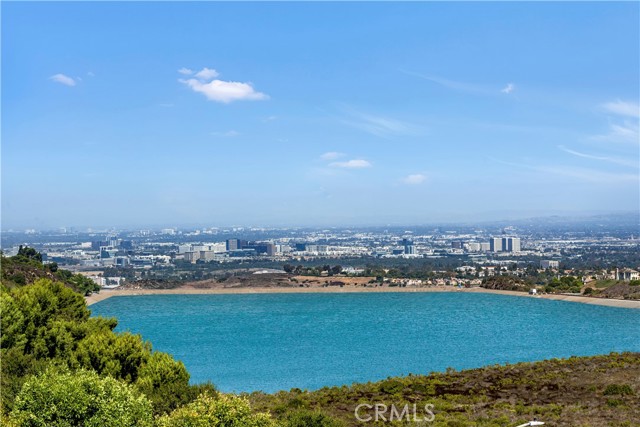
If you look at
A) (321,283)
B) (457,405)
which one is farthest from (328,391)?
(321,283)

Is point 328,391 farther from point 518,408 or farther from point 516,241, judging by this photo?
point 516,241

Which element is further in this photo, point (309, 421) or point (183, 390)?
point (183, 390)

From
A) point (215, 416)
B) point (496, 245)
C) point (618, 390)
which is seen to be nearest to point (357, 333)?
point (618, 390)

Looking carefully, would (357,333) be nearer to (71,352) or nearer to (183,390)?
(71,352)

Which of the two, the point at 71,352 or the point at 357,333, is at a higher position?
the point at 71,352

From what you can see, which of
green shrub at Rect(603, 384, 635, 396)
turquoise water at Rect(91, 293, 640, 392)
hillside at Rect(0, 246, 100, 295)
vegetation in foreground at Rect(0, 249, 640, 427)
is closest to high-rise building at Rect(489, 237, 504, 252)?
turquoise water at Rect(91, 293, 640, 392)

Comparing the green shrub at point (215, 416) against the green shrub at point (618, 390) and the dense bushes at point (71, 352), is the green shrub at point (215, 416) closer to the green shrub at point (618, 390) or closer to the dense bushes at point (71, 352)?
the dense bushes at point (71, 352)
